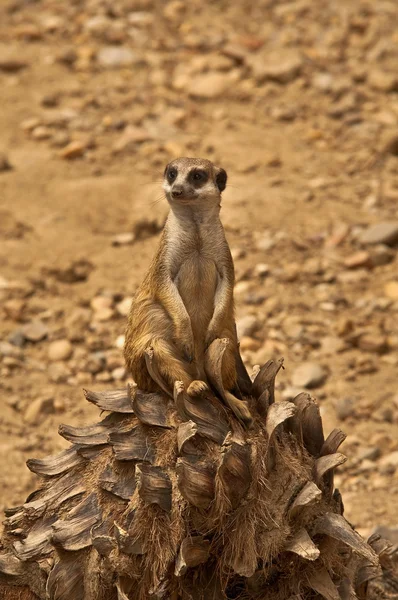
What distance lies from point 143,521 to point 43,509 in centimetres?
37

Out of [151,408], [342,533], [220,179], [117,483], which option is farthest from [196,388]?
[220,179]

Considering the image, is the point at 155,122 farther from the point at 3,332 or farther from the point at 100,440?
the point at 100,440

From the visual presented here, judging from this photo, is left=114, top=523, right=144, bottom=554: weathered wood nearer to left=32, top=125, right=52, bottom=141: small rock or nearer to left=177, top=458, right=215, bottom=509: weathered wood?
left=177, top=458, right=215, bottom=509: weathered wood

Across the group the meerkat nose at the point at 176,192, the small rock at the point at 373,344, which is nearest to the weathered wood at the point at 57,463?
the meerkat nose at the point at 176,192

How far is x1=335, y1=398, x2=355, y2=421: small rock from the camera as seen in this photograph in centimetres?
485

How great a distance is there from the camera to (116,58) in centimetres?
832

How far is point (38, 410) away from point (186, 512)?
6.82 feet

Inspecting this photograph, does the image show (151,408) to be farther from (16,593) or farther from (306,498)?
(16,593)

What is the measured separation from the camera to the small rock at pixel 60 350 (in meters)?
5.26

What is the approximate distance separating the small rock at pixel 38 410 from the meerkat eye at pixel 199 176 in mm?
1683

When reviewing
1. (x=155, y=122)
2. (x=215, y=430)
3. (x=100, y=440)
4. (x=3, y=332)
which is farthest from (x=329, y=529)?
(x=155, y=122)

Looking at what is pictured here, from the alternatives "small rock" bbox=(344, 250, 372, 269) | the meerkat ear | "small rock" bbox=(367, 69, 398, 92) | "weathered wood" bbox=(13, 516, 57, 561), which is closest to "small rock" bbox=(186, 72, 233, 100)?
"small rock" bbox=(367, 69, 398, 92)

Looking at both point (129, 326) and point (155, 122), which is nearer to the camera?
point (129, 326)

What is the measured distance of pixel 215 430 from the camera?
9.52 feet
